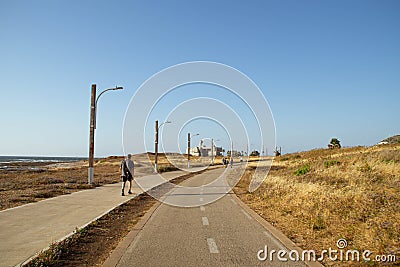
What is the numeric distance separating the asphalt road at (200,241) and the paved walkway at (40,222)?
5.99 ft

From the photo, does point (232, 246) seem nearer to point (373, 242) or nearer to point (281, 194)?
point (373, 242)

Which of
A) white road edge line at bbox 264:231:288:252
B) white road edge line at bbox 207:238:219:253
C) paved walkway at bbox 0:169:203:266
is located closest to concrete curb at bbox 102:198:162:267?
paved walkway at bbox 0:169:203:266

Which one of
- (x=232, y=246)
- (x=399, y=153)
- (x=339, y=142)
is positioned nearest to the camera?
(x=232, y=246)

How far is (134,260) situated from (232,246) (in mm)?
2240

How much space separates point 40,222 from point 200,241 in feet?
16.0

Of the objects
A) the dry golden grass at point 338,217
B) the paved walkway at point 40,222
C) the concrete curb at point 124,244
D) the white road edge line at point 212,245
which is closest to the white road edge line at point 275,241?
the dry golden grass at point 338,217

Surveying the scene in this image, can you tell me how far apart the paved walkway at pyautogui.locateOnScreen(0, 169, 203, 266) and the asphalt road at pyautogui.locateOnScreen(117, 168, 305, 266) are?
183 cm

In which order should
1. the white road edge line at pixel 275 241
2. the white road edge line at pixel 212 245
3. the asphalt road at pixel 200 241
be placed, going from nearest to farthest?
1. the asphalt road at pixel 200 241
2. the white road edge line at pixel 212 245
3. the white road edge line at pixel 275 241

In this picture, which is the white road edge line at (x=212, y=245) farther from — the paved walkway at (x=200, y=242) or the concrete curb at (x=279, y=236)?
the concrete curb at (x=279, y=236)

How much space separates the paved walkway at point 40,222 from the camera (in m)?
6.98

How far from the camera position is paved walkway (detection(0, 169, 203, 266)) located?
6.98 m

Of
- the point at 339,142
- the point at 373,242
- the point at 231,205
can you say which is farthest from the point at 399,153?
the point at 339,142

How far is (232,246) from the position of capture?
302 inches

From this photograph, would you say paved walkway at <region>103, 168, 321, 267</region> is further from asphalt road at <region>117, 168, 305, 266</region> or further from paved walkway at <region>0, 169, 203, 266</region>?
paved walkway at <region>0, 169, 203, 266</region>
